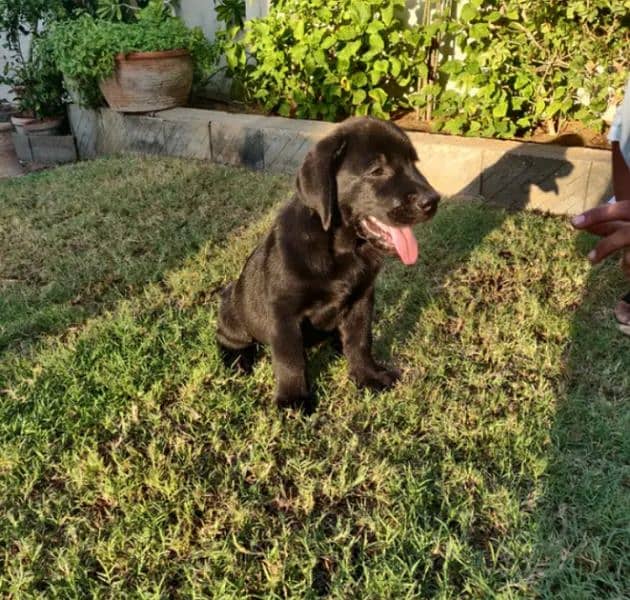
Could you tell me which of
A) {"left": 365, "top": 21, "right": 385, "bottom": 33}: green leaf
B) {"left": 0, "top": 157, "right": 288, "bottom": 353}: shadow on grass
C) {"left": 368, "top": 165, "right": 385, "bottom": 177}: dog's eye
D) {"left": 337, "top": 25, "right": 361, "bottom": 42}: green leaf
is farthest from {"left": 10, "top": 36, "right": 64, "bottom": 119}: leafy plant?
{"left": 368, "top": 165, "right": 385, "bottom": 177}: dog's eye

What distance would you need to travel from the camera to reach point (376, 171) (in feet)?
7.43

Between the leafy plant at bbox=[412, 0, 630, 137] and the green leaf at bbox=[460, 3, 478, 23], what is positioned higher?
the green leaf at bbox=[460, 3, 478, 23]

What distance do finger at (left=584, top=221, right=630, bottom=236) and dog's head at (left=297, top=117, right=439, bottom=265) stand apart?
0.56 m

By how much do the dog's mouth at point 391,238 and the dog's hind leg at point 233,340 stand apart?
0.79 m

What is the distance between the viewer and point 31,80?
7.95 m

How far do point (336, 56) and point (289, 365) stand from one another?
4135 millimetres

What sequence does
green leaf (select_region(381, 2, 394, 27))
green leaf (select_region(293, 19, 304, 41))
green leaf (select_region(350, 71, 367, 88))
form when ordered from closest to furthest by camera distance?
green leaf (select_region(381, 2, 394, 27)), green leaf (select_region(350, 71, 367, 88)), green leaf (select_region(293, 19, 304, 41))

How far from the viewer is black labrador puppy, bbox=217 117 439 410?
221 cm

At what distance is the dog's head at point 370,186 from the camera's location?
7.18 ft

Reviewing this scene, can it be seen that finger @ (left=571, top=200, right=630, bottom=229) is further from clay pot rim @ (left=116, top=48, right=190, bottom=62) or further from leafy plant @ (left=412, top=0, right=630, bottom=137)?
clay pot rim @ (left=116, top=48, right=190, bottom=62)

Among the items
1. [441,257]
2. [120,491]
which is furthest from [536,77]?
[120,491]

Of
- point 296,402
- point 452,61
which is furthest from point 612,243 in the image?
point 452,61

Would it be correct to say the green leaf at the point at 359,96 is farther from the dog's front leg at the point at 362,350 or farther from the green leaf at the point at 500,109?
the dog's front leg at the point at 362,350

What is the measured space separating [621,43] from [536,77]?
640 mm
